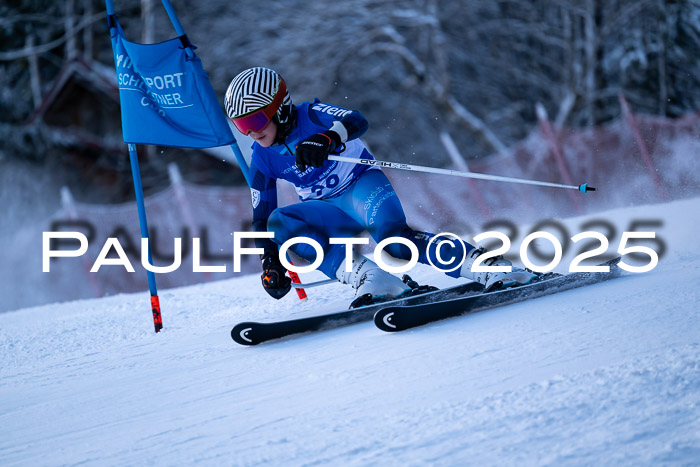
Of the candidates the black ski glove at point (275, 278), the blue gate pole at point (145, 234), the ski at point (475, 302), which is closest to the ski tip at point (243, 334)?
the black ski glove at point (275, 278)

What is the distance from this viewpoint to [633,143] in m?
8.99

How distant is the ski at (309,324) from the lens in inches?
129

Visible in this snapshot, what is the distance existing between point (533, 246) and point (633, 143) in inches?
127

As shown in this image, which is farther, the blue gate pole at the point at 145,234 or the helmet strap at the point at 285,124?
the blue gate pole at the point at 145,234

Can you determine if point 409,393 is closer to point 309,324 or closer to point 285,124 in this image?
point 309,324

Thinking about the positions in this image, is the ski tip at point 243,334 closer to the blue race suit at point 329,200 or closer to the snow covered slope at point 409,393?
the snow covered slope at point 409,393

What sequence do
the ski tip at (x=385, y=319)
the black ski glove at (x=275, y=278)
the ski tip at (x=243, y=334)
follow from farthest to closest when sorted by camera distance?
A: the black ski glove at (x=275, y=278), the ski tip at (x=243, y=334), the ski tip at (x=385, y=319)

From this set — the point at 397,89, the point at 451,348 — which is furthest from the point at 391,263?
the point at 397,89

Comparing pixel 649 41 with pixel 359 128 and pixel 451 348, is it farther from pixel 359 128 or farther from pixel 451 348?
pixel 451 348

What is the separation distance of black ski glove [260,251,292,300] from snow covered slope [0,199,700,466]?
346 millimetres

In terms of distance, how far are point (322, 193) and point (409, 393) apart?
6.10 feet

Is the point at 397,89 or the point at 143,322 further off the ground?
the point at 143,322

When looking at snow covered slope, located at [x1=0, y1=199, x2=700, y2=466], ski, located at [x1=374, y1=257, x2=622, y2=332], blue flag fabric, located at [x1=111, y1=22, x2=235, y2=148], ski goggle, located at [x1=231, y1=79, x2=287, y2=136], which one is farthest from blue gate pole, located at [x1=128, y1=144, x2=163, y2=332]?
ski, located at [x1=374, y1=257, x2=622, y2=332]

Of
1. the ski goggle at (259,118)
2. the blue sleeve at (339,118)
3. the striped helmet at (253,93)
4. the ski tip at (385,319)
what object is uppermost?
the striped helmet at (253,93)
